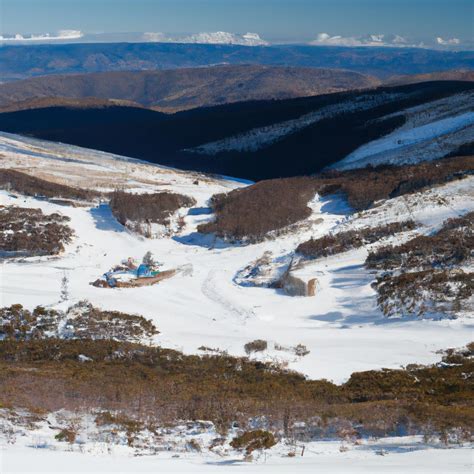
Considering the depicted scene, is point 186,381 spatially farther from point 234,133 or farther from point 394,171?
point 234,133

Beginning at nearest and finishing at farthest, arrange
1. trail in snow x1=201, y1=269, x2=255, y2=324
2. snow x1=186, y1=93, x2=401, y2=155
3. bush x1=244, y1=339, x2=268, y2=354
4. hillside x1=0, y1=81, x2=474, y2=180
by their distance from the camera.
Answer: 1. bush x1=244, y1=339, x2=268, y2=354
2. trail in snow x1=201, y1=269, x2=255, y2=324
3. hillside x1=0, y1=81, x2=474, y2=180
4. snow x1=186, y1=93, x2=401, y2=155

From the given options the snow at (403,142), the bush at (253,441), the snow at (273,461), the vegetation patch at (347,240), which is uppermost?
the snow at (403,142)

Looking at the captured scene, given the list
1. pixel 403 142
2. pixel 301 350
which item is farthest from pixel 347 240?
pixel 403 142

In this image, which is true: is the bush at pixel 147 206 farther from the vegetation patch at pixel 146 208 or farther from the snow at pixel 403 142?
the snow at pixel 403 142

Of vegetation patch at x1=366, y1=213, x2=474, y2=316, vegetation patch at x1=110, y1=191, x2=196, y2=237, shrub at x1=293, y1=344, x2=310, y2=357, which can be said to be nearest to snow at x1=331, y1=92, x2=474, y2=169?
vegetation patch at x1=110, y1=191, x2=196, y2=237

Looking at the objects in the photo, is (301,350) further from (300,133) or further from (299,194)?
(300,133)

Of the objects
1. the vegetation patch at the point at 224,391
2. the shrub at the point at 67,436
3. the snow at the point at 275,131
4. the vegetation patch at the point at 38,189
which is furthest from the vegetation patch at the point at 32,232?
the snow at the point at 275,131

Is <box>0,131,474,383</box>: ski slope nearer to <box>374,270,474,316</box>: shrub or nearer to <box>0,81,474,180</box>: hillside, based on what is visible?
<box>374,270,474,316</box>: shrub
